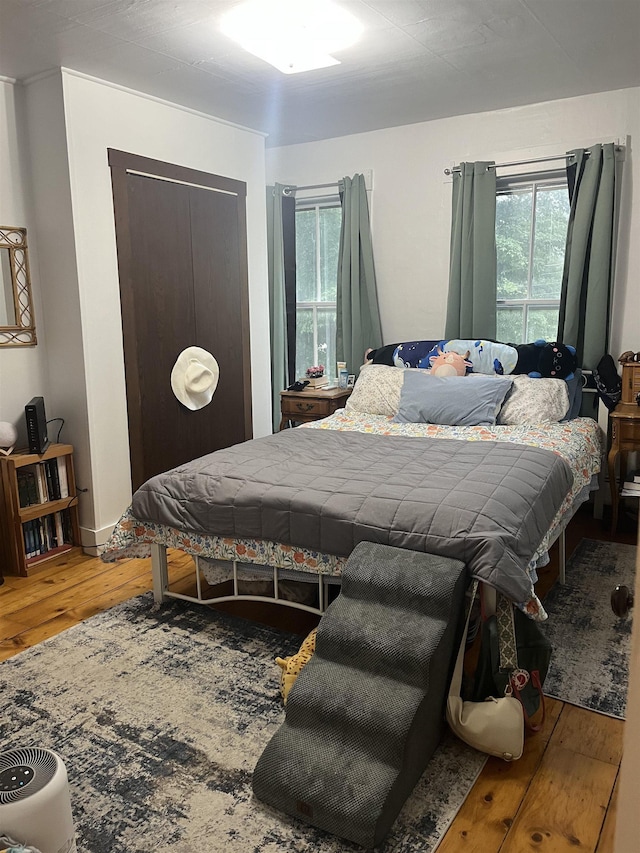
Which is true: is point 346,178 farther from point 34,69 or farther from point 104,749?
point 104,749

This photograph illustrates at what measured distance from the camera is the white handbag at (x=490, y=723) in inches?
73.0

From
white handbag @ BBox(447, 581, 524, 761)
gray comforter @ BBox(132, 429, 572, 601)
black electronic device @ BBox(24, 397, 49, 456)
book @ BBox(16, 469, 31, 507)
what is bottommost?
white handbag @ BBox(447, 581, 524, 761)

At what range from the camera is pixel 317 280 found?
15.9ft

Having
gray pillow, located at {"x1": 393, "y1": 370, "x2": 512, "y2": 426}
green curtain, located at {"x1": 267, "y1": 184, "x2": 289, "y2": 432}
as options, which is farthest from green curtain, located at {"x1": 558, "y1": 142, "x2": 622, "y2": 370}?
green curtain, located at {"x1": 267, "y1": 184, "x2": 289, "y2": 432}

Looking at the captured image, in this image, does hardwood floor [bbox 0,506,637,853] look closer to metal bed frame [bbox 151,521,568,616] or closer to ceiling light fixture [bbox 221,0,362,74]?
metal bed frame [bbox 151,521,568,616]

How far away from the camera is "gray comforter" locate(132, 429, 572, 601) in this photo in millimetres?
2072

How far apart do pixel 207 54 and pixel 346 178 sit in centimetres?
163

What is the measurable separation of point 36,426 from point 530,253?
9.86ft

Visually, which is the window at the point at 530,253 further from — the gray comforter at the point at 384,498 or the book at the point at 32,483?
the book at the point at 32,483

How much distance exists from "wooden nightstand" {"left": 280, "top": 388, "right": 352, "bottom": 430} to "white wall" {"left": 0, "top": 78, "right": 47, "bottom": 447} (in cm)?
157

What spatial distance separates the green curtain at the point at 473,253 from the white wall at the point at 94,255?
1.68 m

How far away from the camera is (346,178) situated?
443 cm

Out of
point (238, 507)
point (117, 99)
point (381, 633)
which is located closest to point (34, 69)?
point (117, 99)

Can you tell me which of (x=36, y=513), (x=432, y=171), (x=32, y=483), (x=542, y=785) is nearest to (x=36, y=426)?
(x=32, y=483)
